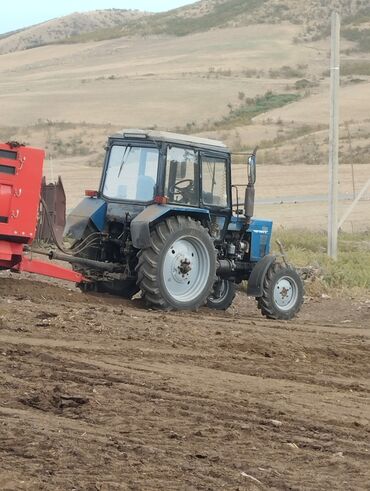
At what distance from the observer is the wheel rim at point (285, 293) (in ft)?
44.7

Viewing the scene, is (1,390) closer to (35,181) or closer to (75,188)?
(35,181)

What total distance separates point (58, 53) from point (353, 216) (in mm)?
68929

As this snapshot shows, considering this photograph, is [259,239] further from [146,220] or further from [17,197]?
[17,197]

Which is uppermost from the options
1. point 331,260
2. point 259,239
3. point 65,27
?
point 65,27

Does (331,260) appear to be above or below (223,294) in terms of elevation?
above

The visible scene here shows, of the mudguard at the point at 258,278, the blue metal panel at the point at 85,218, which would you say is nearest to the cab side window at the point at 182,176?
the blue metal panel at the point at 85,218

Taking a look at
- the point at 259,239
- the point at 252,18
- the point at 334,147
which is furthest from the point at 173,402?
the point at 252,18

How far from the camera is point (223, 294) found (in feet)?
47.3

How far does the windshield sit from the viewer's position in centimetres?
1260

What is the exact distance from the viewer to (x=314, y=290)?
16594mm

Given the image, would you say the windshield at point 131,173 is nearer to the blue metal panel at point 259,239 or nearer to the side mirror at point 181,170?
the side mirror at point 181,170

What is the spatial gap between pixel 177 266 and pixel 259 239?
1.76 metres

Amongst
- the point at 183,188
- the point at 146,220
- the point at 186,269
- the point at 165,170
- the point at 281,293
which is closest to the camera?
the point at 146,220

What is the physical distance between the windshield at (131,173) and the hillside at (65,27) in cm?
11945
